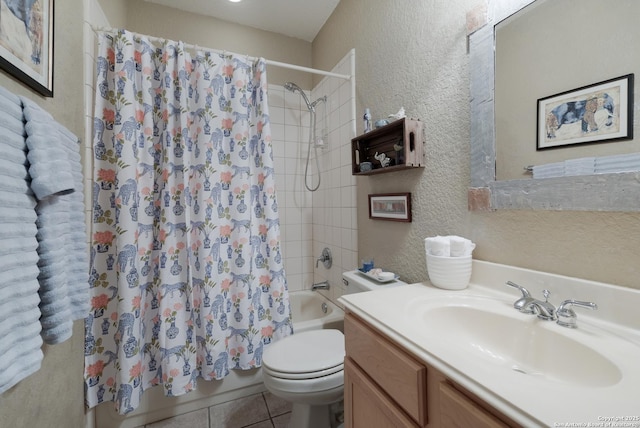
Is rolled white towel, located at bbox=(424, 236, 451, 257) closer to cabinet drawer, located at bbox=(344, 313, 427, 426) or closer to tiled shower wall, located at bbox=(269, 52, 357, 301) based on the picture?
cabinet drawer, located at bbox=(344, 313, 427, 426)

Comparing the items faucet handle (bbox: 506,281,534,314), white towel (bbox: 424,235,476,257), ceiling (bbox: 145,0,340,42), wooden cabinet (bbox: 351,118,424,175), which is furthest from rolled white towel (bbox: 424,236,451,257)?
ceiling (bbox: 145,0,340,42)

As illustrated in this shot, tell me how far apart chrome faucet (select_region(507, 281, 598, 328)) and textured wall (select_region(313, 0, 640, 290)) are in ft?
0.40

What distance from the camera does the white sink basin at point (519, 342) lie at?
1.89 feet

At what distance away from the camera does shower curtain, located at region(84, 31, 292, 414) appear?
4.34 ft

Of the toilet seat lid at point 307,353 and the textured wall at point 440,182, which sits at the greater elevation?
the textured wall at point 440,182

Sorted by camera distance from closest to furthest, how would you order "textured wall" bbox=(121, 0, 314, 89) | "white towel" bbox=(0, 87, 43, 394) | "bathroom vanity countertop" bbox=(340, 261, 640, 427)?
"bathroom vanity countertop" bbox=(340, 261, 640, 427), "white towel" bbox=(0, 87, 43, 394), "textured wall" bbox=(121, 0, 314, 89)

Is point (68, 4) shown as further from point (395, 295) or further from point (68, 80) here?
point (395, 295)

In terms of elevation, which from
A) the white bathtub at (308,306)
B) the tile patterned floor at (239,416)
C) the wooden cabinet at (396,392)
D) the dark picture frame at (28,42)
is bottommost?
the tile patterned floor at (239,416)

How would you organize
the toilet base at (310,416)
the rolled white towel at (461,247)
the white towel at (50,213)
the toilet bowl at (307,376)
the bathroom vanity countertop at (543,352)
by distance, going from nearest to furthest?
the bathroom vanity countertop at (543,352) → the white towel at (50,213) → the rolled white towel at (461,247) → the toilet bowl at (307,376) → the toilet base at (310,416)

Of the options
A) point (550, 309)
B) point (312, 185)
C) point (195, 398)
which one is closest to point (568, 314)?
point (550, 309)

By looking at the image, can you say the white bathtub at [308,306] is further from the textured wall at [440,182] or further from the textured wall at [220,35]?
the textured wall at [220,35]

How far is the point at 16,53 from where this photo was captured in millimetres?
712

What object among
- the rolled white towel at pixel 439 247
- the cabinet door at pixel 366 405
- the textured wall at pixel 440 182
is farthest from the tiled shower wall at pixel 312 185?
the cabinet door at pixel 366 405

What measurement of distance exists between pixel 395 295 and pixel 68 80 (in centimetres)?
155
